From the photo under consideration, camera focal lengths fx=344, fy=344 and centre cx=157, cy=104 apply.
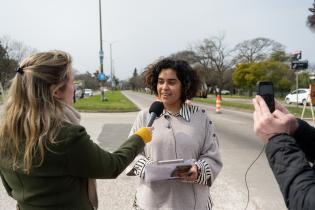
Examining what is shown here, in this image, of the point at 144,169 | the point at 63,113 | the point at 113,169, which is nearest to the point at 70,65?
the point at 63,113

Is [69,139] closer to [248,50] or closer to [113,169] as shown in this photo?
[113,169]

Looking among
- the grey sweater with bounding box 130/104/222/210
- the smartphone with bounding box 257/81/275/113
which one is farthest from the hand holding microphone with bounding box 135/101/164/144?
the smartphone with bounding box 257/81/275/113

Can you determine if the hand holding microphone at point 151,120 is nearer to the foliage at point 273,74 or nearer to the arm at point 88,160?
the arm at point 88,160

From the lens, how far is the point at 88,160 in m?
1.64

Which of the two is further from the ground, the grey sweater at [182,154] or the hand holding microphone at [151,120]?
the hand holding microphone at [151,120]

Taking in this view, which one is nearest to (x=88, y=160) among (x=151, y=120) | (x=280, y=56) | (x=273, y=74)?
(x=151, y=120)

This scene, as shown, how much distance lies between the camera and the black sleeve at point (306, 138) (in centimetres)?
189

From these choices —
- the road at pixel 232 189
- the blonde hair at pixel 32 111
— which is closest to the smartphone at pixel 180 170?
the blonde hair at pixel 32 111

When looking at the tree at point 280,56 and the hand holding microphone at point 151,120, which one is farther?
the tree at point 280,56

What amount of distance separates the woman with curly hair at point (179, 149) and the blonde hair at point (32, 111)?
0.92 metres

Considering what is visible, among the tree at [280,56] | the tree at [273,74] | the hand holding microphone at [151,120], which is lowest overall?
the hand holding microphone at [151,120]

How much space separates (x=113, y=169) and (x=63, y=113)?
383 millimetres

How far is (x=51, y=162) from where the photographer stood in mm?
1610

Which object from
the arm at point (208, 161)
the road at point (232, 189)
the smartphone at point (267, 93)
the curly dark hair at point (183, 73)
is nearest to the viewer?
the smartphone at point (267, 93)
